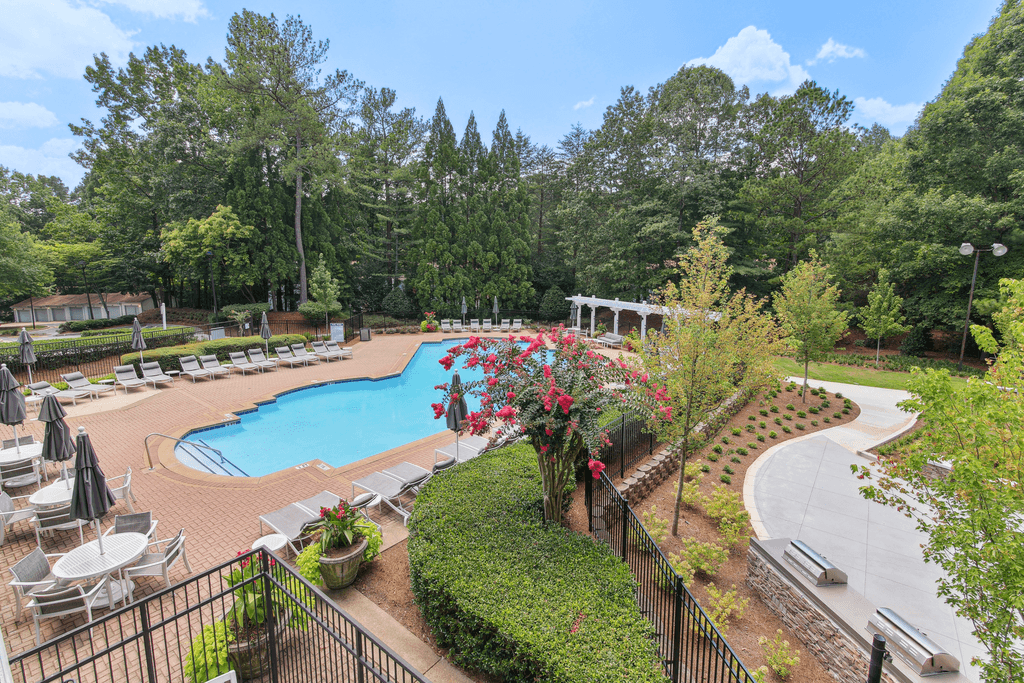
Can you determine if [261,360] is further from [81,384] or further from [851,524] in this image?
[851,524]

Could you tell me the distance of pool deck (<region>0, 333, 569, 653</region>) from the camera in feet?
20.5

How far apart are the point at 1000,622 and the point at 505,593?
369 cm

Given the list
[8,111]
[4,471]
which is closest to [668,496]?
[8,111]

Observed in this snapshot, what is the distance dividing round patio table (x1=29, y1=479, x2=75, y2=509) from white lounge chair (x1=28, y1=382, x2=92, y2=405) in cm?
807

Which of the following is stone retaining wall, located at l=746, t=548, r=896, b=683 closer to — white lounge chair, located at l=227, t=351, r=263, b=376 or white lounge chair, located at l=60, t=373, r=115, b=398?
white lounge chair, located at l=227, t=351, r=263, b=376

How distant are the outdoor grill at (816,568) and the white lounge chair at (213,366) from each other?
60.3ft

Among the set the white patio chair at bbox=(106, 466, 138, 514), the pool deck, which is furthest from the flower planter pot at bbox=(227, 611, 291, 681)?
the white patio chair at bbox=(106, 466, 138, 514)

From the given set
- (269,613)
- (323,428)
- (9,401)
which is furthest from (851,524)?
(9,401)

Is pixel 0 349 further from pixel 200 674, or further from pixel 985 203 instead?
pixel 985 203

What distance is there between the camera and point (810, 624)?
5070 mm

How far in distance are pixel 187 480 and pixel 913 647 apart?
11194mm

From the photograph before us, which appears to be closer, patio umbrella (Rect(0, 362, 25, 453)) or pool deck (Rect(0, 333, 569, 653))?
pool deck (Rect(0, 333, 569, 653))

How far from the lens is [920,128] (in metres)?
21.0

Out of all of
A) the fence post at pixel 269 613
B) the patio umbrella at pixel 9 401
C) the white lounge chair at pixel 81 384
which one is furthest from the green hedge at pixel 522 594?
the white lounge chair at pixel 81 384
